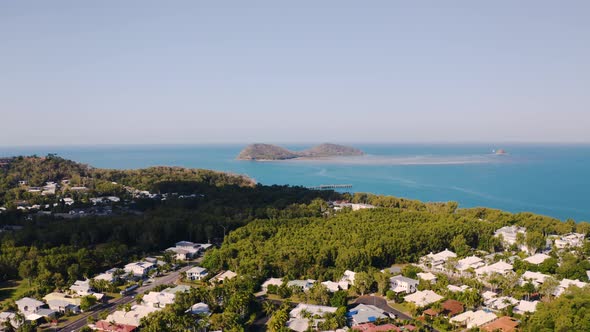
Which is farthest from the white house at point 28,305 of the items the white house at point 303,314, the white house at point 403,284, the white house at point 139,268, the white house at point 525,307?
the white house at point 525,307

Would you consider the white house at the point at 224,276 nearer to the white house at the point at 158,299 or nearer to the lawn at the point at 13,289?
the white house at the point at 158,299

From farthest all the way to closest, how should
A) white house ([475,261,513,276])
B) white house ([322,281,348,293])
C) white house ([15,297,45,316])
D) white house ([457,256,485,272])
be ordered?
white house ([457,256,485,272]) < white house ([475,261,513,276]) < white house ([322,281,348,293]) < white house ([15,297,45,316])

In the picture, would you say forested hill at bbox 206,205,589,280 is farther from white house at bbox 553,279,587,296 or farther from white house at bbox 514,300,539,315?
white house at bbox 514,300,539,315

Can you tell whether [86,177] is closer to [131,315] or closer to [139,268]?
[139,268]

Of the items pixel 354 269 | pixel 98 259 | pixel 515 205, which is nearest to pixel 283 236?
pixel 354 269

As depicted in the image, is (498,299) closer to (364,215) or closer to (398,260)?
(398,260)

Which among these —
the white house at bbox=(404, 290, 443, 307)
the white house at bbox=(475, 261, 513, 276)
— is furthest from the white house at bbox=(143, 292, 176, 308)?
the white house at bbox=(475, 261, 513, 276)

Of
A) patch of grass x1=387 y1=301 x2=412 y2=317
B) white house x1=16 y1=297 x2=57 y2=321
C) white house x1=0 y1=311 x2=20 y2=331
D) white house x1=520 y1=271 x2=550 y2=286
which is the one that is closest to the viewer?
white house x1=0 y1=311 x2=20 y2=331
